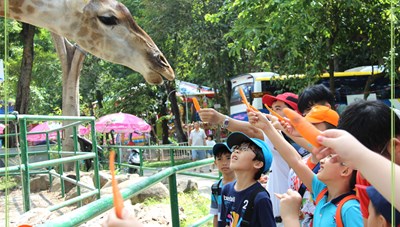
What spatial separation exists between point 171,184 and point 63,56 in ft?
14.5

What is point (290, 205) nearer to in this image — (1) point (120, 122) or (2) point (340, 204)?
(2) point (340, 204)

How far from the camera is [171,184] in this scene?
10.1 ft

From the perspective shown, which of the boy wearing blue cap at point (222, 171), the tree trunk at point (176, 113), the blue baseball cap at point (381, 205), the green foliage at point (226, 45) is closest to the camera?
the blue baseball cap at point (381, 205)

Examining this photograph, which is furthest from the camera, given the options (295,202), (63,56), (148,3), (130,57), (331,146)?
(148,3)

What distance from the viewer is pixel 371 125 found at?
144 cm

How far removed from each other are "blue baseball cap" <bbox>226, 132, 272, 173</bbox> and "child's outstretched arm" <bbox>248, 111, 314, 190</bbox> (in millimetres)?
307

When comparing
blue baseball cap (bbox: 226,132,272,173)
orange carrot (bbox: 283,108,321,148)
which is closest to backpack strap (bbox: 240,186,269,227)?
blue baseball cap (bbox: 226,132,272,173)

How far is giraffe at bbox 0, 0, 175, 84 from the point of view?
117 inches

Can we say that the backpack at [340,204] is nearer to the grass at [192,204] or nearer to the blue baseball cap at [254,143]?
the blue baseball cap at [254,143]

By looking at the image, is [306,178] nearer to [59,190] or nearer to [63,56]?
[63,56]

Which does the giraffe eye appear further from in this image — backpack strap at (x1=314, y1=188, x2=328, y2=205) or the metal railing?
backpack strap at (x1=314, y1=188, x2=328, y2=205)

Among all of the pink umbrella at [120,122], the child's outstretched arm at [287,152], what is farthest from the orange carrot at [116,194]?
the pink umbrella at [120,122]

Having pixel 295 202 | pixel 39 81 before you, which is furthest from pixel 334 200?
pixel 39 81

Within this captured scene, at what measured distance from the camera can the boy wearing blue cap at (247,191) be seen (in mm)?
2248
